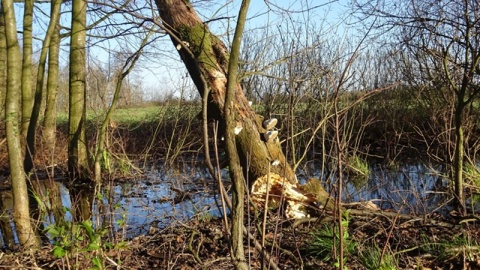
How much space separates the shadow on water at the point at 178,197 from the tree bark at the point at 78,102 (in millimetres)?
530

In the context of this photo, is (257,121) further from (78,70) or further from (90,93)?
(90,93)

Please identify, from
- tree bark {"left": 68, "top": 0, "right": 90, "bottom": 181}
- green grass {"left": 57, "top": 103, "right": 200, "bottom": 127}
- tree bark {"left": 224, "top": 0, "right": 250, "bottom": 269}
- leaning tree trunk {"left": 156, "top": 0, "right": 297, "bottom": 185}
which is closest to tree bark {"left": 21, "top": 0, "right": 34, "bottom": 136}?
tree bark {"left": 68, "top": 0, "right": 90, "bottom": 181}

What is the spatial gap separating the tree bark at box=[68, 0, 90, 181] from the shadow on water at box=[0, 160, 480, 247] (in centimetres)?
53

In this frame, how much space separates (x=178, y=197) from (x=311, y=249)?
3.22 m

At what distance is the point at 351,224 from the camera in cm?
447

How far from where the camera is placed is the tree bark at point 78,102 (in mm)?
9281

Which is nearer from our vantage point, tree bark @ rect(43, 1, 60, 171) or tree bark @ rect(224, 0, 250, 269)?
tree bark @ rect(224, 0, 250, 269)

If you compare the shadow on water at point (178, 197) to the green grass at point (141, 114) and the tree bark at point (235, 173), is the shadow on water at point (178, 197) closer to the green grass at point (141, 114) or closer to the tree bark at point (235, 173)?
the tree bark at point (235, 173)

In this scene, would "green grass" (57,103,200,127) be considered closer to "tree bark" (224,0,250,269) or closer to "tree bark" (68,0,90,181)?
"tree bark" (68,0,90,181)

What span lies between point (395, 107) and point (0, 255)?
1098 cm

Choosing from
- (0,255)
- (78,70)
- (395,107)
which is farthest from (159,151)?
(0,255)

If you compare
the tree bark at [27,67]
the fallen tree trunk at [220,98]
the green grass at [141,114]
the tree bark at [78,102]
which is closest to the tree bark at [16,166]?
the fallen tree trunk at [220,98]

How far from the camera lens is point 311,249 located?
12.8 ft

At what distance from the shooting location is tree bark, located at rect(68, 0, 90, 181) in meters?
9.28
